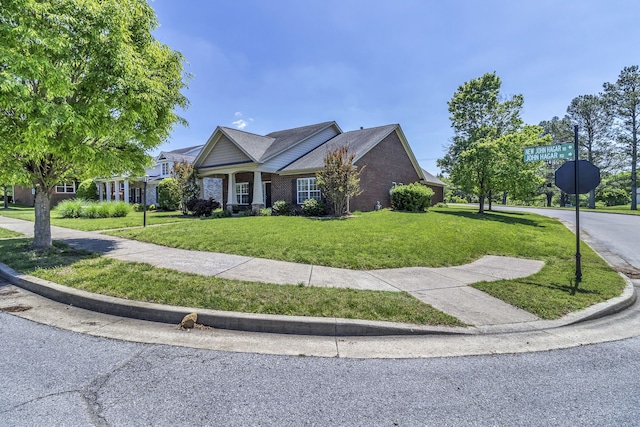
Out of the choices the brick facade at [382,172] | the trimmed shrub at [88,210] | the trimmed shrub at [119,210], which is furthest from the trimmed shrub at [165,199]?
the brick facade at [382,172]

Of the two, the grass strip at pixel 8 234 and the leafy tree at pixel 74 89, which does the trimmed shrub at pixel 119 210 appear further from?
the leafy tree at pixel 74 89

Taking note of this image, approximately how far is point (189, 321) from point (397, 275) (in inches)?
168

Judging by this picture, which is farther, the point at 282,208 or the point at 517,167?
the point at 517,167

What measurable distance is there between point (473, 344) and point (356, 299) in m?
1.72

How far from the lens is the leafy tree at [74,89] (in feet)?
19.3

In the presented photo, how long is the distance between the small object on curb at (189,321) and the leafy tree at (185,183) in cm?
1841

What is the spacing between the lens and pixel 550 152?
6.42 m

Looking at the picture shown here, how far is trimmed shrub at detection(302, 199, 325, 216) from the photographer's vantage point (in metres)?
17.4

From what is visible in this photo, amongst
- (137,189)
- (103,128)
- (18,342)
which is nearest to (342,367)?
(18,342)

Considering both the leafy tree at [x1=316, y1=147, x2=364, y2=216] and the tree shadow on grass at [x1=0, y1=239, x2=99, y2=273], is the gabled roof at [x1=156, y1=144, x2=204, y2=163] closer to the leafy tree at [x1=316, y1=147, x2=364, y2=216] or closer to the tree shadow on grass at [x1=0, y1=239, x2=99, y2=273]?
the leafy tree at [x1=316, y1=147, x2=364, y2=216]

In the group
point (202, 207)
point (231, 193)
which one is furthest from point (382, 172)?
point (202, 207)

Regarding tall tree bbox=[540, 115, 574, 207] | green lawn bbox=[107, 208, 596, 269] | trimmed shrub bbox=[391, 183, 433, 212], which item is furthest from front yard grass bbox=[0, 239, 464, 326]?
tall tree bbox=[540, 115, 574, 207]

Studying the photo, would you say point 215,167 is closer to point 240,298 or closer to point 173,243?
point 173,243

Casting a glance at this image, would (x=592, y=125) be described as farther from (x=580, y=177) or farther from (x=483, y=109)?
(x=580, y=177)
